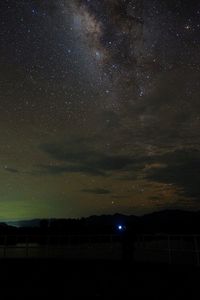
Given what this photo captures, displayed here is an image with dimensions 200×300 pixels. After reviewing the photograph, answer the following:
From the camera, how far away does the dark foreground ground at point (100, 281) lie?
10.1m

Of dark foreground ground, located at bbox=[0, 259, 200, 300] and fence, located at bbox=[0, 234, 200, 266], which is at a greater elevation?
fence, located at bbox=[0, 234, 200, 266]

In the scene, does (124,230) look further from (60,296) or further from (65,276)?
(60,296)

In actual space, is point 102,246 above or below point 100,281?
above

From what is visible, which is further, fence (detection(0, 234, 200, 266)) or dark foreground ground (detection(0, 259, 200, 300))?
fence (detection(0, 234, 200, 266))

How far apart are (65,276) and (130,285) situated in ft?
9.15

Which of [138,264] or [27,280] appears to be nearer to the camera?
[27,280]

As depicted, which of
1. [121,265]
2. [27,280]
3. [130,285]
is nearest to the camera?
[130,285]

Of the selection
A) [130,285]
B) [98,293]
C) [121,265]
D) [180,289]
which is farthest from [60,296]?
[121,265]

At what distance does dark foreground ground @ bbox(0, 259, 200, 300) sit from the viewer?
10.1 m

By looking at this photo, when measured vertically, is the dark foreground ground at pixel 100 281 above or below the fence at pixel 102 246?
below

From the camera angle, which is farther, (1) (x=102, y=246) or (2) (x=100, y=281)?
(1) (x=102, y=246)

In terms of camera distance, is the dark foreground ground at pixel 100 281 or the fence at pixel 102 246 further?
the fence at pixel 102 246

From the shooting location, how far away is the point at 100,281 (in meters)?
12.1

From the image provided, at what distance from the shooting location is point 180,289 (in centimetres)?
1039
